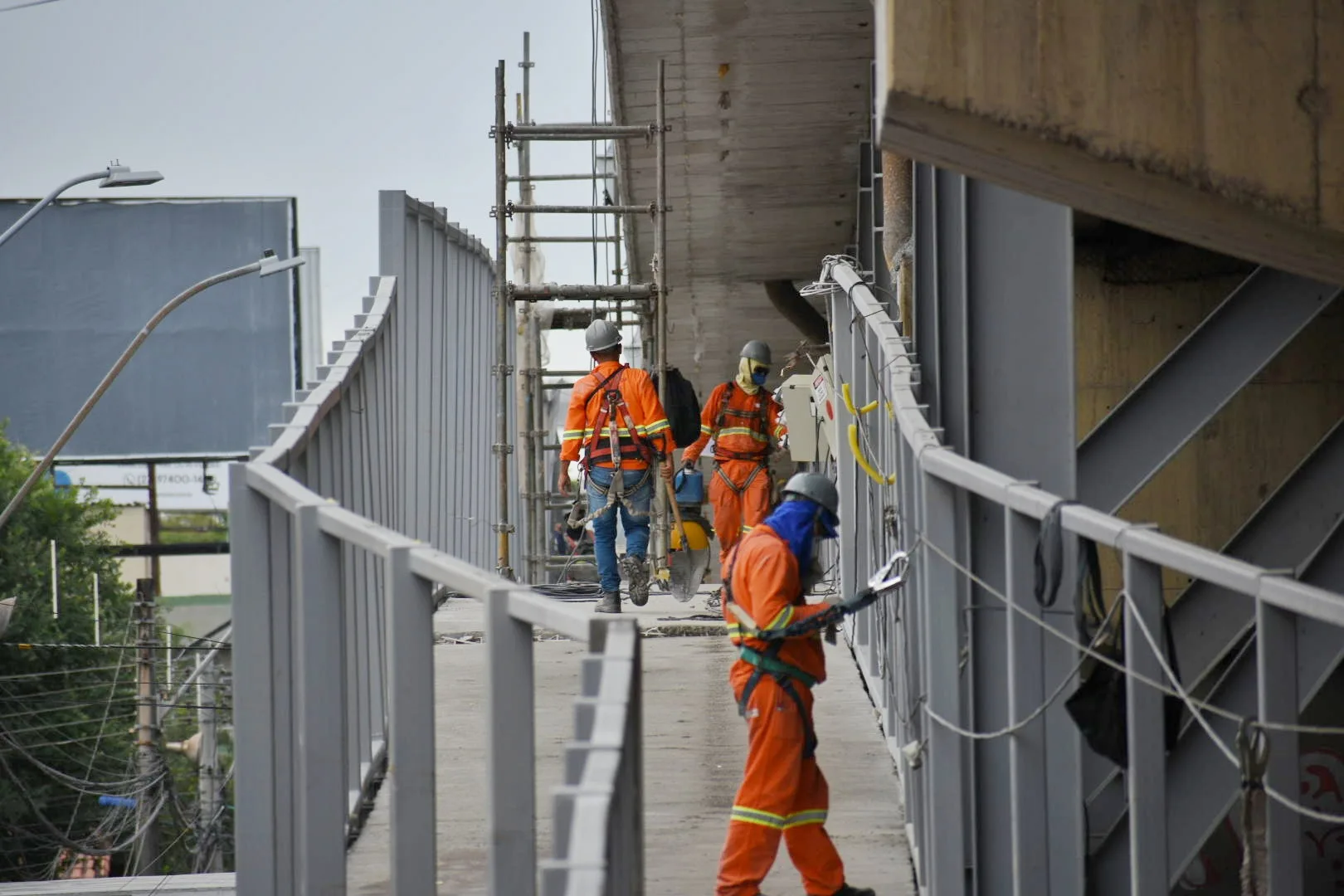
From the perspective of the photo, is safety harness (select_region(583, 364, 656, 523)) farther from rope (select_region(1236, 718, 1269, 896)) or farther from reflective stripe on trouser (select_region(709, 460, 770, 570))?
rope (select_region(1236, 718, 1269, 896))

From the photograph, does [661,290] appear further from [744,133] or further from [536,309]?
[744,133]

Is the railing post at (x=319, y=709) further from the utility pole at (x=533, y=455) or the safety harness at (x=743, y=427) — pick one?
the utility pole at (x=533, y=455)

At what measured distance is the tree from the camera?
3509 cm

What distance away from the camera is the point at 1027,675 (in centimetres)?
589

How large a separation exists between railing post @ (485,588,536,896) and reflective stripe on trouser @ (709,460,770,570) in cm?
1046

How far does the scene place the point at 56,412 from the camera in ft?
184

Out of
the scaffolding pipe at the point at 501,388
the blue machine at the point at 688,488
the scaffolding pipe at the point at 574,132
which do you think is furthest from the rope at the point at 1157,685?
the scaffolding pipe at the point at 574,132

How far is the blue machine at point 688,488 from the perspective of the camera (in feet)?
51.8

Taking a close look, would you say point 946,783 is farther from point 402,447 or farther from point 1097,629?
point 402,447

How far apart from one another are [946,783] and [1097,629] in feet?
3.65

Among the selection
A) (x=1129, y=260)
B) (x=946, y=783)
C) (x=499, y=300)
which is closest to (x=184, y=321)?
(x=499, y=300)

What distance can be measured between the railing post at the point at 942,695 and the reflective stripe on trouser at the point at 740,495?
322 inches

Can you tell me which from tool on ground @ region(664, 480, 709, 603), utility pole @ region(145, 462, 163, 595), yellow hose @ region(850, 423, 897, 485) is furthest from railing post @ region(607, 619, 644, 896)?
utility pole @ region(145, 462, 163, 595)

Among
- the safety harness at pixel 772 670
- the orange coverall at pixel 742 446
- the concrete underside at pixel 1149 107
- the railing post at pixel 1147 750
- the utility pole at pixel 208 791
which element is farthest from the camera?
the utility pole at pixel 208 791
